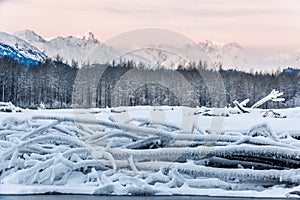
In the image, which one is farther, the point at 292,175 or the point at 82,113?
the point at 82,113

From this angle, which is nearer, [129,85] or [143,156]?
[143,156]

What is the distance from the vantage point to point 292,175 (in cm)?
1241

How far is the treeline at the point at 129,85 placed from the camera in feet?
64.7

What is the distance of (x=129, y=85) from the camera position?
65.0 ft

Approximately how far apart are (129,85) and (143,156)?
702cm

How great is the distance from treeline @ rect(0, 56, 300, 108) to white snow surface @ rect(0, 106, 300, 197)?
3642 mm

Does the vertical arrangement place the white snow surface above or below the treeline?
below

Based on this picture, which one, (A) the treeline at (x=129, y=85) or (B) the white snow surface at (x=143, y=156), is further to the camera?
(A) the treeline at (x=129, y=85)

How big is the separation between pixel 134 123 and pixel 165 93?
23.8ft

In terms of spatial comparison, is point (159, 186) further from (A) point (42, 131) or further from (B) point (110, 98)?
(B) point (110, 98)

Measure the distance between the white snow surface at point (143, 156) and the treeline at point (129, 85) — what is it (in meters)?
3.64

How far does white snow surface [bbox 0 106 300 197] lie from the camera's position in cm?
1214

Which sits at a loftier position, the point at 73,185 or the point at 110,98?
the point at 110,98

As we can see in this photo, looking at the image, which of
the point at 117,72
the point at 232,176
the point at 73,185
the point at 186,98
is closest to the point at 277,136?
the point at 232,176
